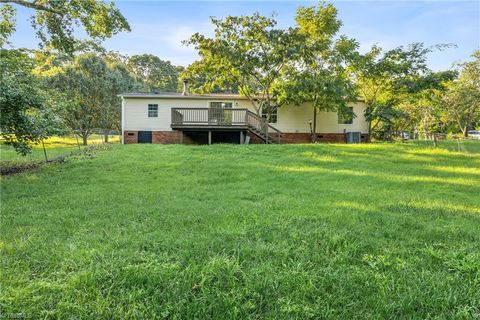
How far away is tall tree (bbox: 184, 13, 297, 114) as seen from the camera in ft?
53.4

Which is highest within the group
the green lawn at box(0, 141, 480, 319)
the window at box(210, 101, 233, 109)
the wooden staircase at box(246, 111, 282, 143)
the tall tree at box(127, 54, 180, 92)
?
the tall tree at box(127, 54, 180, 92)

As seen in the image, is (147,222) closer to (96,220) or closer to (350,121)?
(96,220)

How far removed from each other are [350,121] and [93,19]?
1535 centimetres

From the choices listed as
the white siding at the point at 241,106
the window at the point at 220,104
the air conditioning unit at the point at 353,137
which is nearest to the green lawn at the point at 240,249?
the white siding at the point at 241,106

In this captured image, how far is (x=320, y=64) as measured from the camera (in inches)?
686

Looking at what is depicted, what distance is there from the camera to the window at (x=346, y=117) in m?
18.5

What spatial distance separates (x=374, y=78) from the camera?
17141mm

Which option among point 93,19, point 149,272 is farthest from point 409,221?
point 93,19

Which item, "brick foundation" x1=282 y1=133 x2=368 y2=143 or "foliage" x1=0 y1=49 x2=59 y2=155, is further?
"brick foundation" x1=282 y1=133 x2=368 y2=143

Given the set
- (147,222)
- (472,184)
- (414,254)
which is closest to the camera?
(414,254)

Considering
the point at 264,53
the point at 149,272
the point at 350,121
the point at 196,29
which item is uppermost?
the point at 196,29

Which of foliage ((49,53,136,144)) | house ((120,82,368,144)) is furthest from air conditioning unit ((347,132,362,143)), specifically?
foliage ((49,53,136,144))

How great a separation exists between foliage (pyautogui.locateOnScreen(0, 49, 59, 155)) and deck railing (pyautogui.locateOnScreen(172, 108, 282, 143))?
835cm

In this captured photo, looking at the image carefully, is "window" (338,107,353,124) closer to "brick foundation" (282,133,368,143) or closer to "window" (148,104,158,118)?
"brick foundation" (282,133,368,143)
